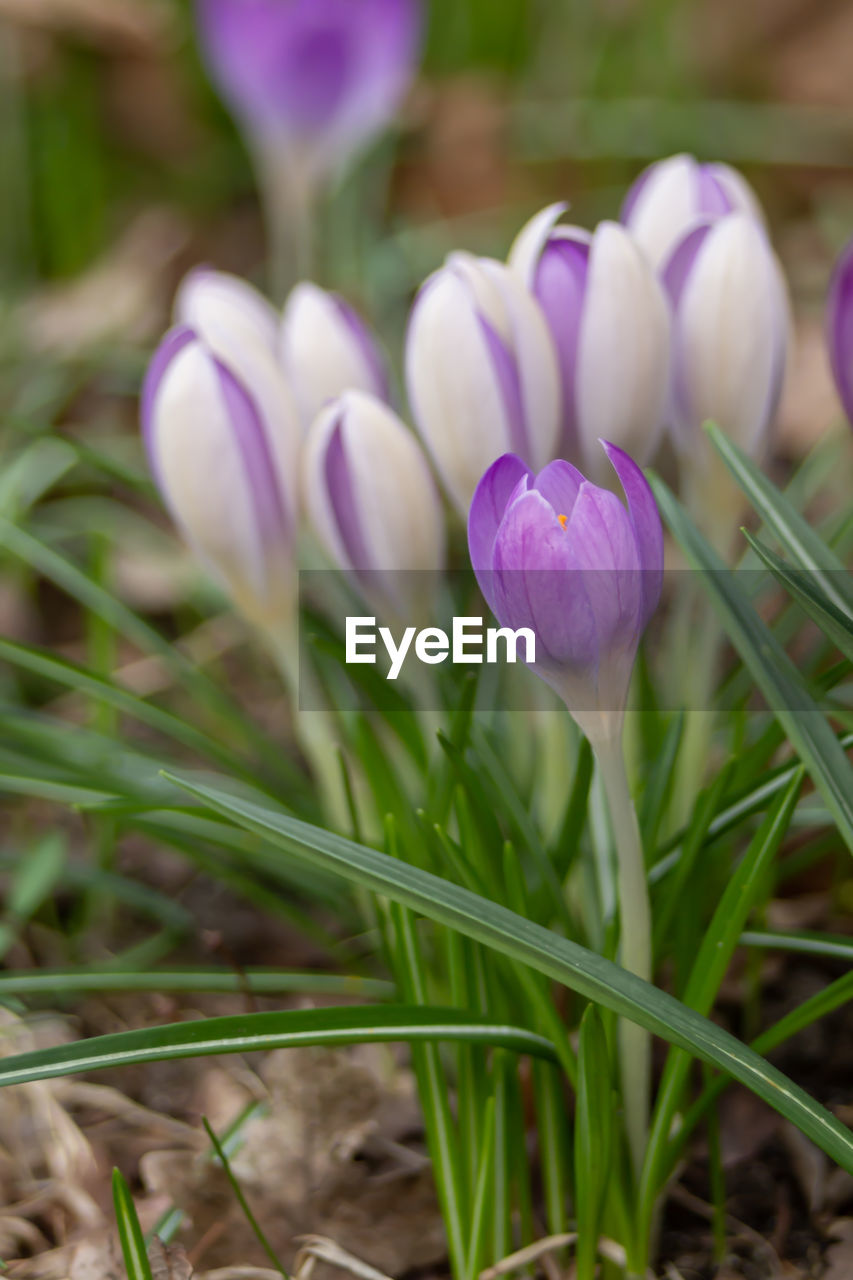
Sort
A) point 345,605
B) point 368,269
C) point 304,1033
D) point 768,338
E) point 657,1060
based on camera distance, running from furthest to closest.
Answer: point 368,269 → point 345,605 → point 657,1060 → point 768,338 → point 304,1033

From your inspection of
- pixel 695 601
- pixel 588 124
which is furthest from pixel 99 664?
pixel 588 124

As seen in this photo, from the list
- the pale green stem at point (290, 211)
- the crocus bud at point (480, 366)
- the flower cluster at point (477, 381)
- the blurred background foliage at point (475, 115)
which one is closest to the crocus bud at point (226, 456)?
the flower cluster at point (477, 381)

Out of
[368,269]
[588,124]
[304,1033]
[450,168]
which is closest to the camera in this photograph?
[304,1033]

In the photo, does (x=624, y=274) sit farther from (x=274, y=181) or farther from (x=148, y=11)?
(x=148, y=11)

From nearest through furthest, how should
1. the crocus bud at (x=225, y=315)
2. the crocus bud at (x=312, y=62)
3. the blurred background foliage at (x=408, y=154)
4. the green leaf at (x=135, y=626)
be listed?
1. the crocus bud at (x=225, y=315)
2. the green leaf at (x=135, y=626)
3. the crocus bud at (x=312, y=62)
4. the blurred background foliage at (x=408, y=154)

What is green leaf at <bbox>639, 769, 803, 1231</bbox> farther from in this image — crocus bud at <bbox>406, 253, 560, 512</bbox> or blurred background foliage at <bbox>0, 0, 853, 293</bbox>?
blurred background foliage at <bbox>0, 0, 853, 293</bbox>

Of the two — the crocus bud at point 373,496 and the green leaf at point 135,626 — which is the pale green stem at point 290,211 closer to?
the green leaf at point 135,626
